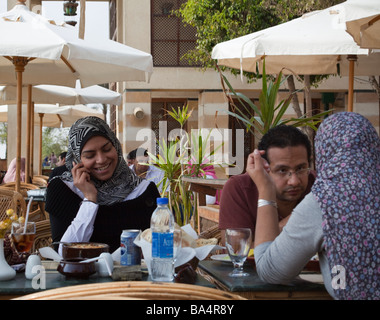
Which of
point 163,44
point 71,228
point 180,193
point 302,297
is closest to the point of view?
point 302,297

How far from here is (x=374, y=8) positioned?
4.29 m

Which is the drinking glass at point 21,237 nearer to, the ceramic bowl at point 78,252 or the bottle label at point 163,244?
the ceramic bowl at point 78,252

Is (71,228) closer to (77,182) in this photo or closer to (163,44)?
(77,182)

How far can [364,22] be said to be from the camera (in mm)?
4844

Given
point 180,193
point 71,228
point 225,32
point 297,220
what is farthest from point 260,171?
point 225,32

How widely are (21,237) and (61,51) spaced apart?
2850 mm

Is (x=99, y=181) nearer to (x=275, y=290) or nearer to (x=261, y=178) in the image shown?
(x=261, y=178)

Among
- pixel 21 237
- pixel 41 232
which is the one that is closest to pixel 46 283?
pixel 21 237

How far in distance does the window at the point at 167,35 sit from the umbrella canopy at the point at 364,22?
1418cm

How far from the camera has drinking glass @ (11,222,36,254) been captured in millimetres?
2711

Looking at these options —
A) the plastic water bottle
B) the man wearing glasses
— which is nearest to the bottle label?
the plastic water bottle

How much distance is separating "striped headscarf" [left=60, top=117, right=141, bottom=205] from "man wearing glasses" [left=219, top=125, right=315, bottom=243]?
0.69 meters

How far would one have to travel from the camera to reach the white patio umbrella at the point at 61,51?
5.23 metres
